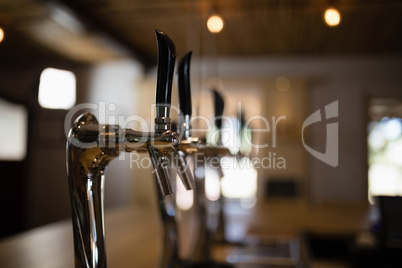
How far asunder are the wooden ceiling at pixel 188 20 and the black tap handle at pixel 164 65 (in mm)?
423

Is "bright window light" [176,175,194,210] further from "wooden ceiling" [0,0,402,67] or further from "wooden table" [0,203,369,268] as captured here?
"wooden ceiling" [0,0,402,67]

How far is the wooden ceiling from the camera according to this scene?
1283 mm

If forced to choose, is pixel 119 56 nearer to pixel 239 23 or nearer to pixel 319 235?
pixel 239 23

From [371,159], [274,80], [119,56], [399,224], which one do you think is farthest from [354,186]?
[399,224]

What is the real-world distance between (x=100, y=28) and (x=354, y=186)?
11.7ft

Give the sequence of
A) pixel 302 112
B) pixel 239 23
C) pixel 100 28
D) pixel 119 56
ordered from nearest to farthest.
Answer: pixel 239 23
pixel 100 28
pixel 119 56
pixel 302 112

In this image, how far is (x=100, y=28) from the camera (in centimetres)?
217

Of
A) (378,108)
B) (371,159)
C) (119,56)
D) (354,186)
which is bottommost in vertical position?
(354,186)

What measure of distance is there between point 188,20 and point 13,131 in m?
1.85

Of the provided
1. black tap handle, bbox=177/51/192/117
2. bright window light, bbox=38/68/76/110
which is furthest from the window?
black tap handle, bbox=177/51/192/117

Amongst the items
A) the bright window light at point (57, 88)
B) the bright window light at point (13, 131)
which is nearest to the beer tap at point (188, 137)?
the bright window light at point (57, 88)

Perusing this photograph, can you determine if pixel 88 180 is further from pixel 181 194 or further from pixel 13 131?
pixel 13 131

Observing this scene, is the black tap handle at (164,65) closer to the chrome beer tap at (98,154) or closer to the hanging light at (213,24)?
the chrome beer tap at (98,154)

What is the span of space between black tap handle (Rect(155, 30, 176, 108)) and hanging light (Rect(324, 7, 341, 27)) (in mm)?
768
